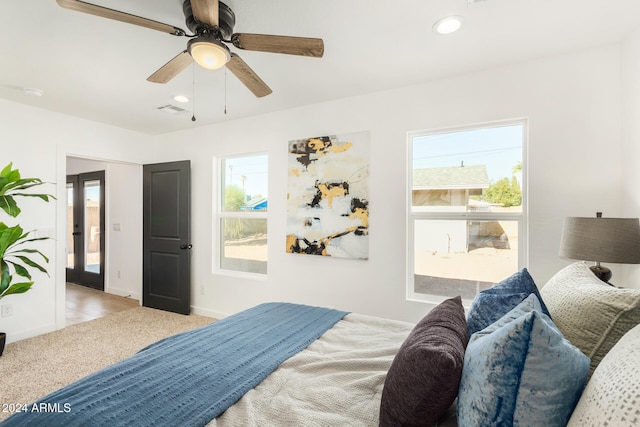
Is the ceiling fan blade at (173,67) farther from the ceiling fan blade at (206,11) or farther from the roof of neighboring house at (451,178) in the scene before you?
the roof of neighboring house at (451,178)

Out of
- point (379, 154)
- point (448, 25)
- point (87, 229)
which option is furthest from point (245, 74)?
point (87, 229)

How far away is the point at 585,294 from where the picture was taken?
3.27ft

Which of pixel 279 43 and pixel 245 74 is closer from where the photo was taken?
pixel 279 43

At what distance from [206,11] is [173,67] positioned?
580mm

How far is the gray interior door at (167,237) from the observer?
4059 millimetres

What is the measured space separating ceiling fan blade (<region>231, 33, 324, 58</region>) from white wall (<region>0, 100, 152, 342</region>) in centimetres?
316

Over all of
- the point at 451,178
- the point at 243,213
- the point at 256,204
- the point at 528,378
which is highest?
the point at 451,178

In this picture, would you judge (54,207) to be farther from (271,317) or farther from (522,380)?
(522,380)

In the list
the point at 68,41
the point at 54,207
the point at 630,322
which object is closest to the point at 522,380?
the point at 630,322

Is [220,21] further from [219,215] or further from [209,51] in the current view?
[219,215]

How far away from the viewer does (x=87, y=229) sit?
18.4 ft

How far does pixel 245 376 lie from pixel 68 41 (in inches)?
98.9

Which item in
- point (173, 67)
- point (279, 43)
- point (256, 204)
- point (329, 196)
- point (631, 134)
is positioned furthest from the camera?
point (256, 204)

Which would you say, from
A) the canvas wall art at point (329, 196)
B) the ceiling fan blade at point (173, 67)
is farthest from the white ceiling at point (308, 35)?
the canvas wall art at point (329, 196)
